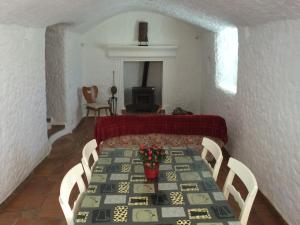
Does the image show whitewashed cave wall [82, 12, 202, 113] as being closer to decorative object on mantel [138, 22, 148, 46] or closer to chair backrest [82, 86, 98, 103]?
decorative object on mantel [138, 22, 148, 46]

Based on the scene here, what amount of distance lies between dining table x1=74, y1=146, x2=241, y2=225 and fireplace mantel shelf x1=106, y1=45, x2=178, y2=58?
562cm

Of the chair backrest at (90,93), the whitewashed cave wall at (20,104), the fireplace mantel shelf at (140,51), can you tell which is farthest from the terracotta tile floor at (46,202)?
Answer: the fireplace mantel shelf at (140,51)

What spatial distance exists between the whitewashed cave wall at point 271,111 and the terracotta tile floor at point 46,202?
0.16m

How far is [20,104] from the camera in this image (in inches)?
157

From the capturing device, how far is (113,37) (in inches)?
311

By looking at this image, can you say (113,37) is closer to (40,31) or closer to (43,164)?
(40,31)

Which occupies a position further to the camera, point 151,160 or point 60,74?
point 60,74

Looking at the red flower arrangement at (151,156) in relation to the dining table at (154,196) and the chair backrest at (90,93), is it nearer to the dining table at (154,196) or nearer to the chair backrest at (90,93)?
the dining table at (154,196)

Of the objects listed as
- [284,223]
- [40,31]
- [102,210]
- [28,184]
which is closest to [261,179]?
[284,223]

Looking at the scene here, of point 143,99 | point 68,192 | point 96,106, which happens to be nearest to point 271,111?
point 68,192

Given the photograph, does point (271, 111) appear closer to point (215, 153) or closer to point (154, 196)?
point (215, 153)

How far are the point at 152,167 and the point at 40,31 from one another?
3.55 m

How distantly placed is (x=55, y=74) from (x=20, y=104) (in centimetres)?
248

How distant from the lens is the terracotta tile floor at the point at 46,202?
3127 mm
